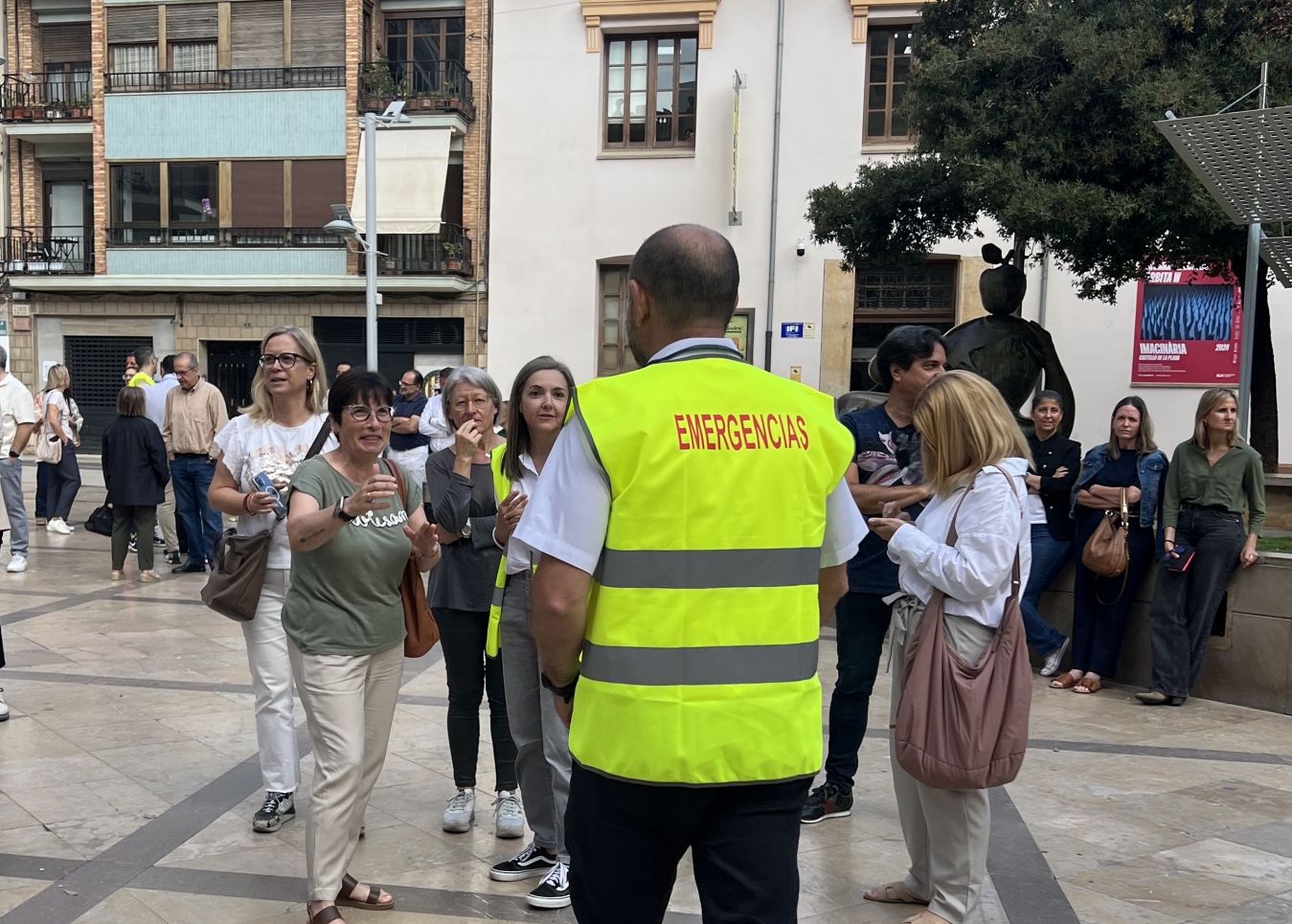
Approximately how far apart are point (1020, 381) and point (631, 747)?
262 inches

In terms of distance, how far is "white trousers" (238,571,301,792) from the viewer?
428 centimetres

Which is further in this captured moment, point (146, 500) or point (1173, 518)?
point (146, 500)

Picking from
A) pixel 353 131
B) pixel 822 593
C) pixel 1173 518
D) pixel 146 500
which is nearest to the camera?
pixel 822 593

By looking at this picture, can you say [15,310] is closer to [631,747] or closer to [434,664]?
[434,664]

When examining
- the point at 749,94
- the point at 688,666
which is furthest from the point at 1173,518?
the point at 749,94

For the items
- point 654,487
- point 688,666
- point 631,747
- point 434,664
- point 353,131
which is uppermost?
point 353,131

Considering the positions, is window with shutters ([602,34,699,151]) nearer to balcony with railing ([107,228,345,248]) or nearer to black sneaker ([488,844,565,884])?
balcony with railing ([107,228,345,248])

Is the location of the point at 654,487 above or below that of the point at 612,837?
above

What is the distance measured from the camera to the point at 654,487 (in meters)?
2.04

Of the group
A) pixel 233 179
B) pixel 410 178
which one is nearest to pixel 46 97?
pixel 233 179

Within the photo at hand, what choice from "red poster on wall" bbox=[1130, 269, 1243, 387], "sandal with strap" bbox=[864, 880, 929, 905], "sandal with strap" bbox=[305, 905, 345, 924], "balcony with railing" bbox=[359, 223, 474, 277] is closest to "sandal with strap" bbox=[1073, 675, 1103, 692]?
"sandal with strap" bbox=[864, 880, 929, 905]

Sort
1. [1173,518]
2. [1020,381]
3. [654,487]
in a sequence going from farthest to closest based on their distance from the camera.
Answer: [1020,381]
[1173,518]
[654,487]

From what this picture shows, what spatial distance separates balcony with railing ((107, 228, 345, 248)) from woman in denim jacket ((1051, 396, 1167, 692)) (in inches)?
720

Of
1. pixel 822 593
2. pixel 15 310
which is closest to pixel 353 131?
pixel 15 310
